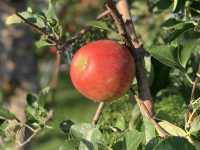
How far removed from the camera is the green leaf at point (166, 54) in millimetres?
976

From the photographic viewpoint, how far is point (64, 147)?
3.00 feet

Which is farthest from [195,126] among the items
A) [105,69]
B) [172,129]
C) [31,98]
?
[31,98]

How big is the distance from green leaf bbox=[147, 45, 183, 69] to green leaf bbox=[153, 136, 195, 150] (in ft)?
0.56

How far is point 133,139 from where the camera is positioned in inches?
35.9

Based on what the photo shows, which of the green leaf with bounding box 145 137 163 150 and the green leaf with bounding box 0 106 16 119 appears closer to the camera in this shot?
the green leaf with bounding box 145 137 163 150

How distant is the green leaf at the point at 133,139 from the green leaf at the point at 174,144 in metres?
0.07

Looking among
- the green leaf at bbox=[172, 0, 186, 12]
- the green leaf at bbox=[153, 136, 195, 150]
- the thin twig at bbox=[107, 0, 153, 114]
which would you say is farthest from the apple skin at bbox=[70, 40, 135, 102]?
the green leaf at bbox=[172, 0, 186, 12]

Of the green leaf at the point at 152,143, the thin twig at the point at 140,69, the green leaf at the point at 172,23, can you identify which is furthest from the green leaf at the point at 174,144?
the green leaf at the point at 172,23

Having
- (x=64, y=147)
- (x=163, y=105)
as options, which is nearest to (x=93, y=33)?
(x=163, y=105)

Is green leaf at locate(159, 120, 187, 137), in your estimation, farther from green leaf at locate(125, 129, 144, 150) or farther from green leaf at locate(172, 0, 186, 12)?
green leaf at locate(172, 0, 186, 12)

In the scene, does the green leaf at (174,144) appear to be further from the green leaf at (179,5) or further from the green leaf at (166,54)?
the green leaf at (179,5)

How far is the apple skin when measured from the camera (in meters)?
0.94

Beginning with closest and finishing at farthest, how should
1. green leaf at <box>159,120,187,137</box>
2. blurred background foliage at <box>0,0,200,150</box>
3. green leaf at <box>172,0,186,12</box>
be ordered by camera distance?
green leaf at <box>159,120,187,137</box>, blurred background foliage at <box>0,0,200,150</box>, green leaf at <box>172,0,186,12</box>

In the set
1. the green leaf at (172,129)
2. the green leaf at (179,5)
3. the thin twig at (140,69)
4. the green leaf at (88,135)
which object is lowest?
the green leaf at (172,129)
